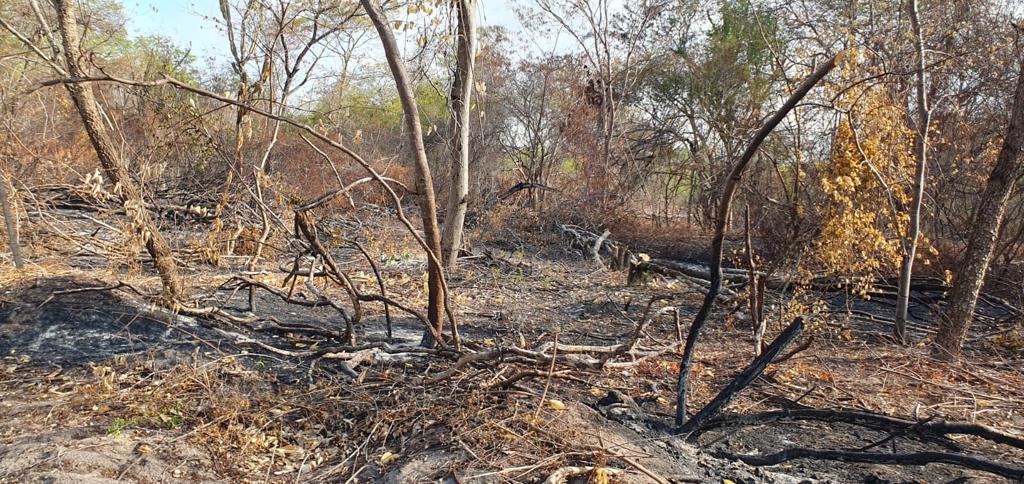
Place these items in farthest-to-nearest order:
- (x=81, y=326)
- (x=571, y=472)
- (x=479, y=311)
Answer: (x=479, y=311), (x=81, y=326), (x=571, y=472)

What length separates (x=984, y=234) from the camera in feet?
17.2

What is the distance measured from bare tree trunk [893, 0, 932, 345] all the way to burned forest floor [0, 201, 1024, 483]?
0.34 m

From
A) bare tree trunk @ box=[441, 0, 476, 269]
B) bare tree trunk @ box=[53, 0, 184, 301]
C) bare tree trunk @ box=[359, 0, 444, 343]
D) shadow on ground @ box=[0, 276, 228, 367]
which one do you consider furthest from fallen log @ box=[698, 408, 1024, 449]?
bare tree trunk @ box=[441, 0, 476, 269]

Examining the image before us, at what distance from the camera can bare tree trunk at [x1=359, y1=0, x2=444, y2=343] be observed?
11.5 ft

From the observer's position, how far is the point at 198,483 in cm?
261

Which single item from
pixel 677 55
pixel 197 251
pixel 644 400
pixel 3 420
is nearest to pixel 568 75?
pixel 677 55

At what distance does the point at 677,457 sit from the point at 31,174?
837 cm

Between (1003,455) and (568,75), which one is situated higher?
(568,75)

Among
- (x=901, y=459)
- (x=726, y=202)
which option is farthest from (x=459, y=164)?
(x=901, y=459)

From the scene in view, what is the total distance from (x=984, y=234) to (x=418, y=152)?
5044 millimetres

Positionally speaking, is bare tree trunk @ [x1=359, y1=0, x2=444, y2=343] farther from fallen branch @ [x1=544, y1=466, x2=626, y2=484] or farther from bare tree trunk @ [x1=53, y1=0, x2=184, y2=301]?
bare tree trunk @ [x1=53, y1=0, x2=184, y2=301]

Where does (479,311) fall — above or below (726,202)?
below

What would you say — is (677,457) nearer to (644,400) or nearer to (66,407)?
(644,400)

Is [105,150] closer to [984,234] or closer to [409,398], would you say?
[409,398]
